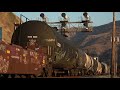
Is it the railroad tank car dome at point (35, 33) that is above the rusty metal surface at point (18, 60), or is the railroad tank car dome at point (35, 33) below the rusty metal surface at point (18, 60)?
above

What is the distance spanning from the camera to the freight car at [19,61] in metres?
18.7

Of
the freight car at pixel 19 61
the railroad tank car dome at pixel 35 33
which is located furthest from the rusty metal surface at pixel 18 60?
the railroad tank car dome at pixel 35 33

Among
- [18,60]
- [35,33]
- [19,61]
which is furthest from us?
[35,33]

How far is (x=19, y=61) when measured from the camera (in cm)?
2123

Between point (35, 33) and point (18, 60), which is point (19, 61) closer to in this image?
point (18, 60)

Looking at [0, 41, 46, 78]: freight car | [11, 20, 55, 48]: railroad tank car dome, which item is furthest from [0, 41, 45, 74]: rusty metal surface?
[11, 20, 55, 48]: railroad tank car dome

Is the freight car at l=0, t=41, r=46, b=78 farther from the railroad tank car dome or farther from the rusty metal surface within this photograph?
the railroad tank car dome

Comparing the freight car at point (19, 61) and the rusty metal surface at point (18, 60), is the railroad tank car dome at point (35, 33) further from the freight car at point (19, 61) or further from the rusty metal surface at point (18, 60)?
the rusty metal surface at point (18, 60)

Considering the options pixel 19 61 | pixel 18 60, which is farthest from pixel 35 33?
pixel 18 60

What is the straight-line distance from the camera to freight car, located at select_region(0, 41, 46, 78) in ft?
61.4

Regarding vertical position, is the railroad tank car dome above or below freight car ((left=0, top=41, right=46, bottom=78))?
above
